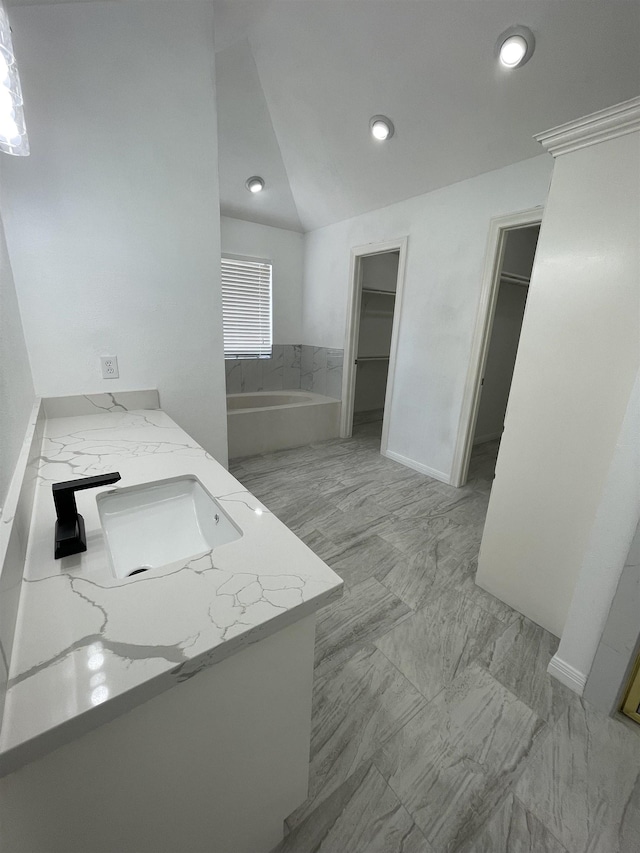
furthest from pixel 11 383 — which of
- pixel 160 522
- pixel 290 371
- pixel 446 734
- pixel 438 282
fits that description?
pixel 290 371

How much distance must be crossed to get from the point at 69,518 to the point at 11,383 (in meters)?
0.47

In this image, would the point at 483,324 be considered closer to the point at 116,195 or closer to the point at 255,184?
the point at 116,195

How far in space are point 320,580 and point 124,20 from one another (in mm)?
2241

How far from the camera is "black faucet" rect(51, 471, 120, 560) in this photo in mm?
764

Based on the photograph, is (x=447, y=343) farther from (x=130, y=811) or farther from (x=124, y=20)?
(x=130, y=811)

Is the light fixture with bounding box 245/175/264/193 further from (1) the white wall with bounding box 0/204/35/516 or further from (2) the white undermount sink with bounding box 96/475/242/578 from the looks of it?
(2) the white undermount sink with bounding box 96/475/242/578

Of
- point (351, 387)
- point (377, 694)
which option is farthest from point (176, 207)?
point (351, 387)

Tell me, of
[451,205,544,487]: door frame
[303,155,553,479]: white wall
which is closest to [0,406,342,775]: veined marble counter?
[451,205,544,487]: door frame

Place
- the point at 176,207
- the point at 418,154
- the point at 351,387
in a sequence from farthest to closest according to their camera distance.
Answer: the point at 351,387
the point at 418,154
the point at 176,207

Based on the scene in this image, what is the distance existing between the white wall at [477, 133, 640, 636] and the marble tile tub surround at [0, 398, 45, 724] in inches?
66.7

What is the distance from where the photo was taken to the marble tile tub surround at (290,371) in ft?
13.5

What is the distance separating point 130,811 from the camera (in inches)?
23.3

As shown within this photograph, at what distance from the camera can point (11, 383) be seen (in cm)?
99

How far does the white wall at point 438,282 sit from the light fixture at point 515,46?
0.57 meters
